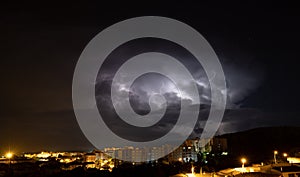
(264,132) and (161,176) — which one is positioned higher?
(264,132)

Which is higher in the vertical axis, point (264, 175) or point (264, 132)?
point (264, 132)

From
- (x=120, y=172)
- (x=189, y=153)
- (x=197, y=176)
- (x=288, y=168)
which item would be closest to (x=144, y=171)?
(x=120, y=172)

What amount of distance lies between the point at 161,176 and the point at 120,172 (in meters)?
3.88

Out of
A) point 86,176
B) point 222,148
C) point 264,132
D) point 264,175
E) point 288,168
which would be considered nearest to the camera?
point 264,175

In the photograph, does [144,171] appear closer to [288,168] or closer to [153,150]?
[288,168]

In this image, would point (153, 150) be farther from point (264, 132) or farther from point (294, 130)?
point (294, 130)

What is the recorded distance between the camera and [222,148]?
39750 mm

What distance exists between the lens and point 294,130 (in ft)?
142

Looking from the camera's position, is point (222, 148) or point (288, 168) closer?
point (288, 168)

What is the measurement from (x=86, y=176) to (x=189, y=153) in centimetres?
2339

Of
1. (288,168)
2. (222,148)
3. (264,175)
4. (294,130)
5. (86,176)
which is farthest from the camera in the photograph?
(294,130)

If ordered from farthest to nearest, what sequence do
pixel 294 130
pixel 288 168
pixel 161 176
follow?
pixel 294 130
pixel 161 176
pixel 288 168

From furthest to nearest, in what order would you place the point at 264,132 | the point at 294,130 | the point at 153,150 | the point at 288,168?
the point at 153,150 < the point at 264,132 < the point at 294,130 < the point at 288,168

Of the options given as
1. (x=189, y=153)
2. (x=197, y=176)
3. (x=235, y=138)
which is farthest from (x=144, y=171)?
(x=235, y=138)
